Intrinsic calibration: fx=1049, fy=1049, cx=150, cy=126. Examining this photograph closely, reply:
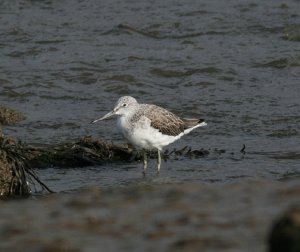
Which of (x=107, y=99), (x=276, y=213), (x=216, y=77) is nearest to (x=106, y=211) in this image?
(x=276, y=213)

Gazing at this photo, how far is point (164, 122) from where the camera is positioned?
12445 millimetres

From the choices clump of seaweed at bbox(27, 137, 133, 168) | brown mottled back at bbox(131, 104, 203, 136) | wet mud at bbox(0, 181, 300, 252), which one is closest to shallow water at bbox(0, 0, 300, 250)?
clump of seaweed at bbox(27, 137, 133, 168)

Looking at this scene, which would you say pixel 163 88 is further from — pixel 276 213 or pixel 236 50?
pixel 276 213

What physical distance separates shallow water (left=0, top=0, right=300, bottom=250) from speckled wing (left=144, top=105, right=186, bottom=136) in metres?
0.35

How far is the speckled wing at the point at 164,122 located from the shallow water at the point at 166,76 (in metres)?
0.35

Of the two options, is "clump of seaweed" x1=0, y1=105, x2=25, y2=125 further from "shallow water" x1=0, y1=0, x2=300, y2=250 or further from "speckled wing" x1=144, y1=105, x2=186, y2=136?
"speckled wing" x1=144, y1=105, x2=186, y2=136

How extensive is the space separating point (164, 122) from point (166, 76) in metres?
4.60

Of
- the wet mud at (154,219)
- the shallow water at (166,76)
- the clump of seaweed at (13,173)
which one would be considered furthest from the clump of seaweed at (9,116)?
the wet mud at (154,219)

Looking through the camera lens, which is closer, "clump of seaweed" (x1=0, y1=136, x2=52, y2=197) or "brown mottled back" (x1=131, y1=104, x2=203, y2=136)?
"clump of seaweed" (x1=0, y1=136, x2=52, y2=197)

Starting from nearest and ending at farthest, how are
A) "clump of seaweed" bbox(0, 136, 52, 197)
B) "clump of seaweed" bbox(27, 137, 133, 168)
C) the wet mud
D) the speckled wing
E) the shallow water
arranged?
the wet mud, "clump of seaweed" bbox(0, 136, 52, 197), "clump of seaweed" bbox(27, 137, 133, 168), the shallow water, the speckled wing

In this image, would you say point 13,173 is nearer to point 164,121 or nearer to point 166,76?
point 164,121

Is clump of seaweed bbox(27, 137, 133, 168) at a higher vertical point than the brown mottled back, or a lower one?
lower

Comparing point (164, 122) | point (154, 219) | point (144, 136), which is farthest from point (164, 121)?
point (154, 219)

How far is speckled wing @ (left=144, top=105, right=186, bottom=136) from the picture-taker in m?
12.4
